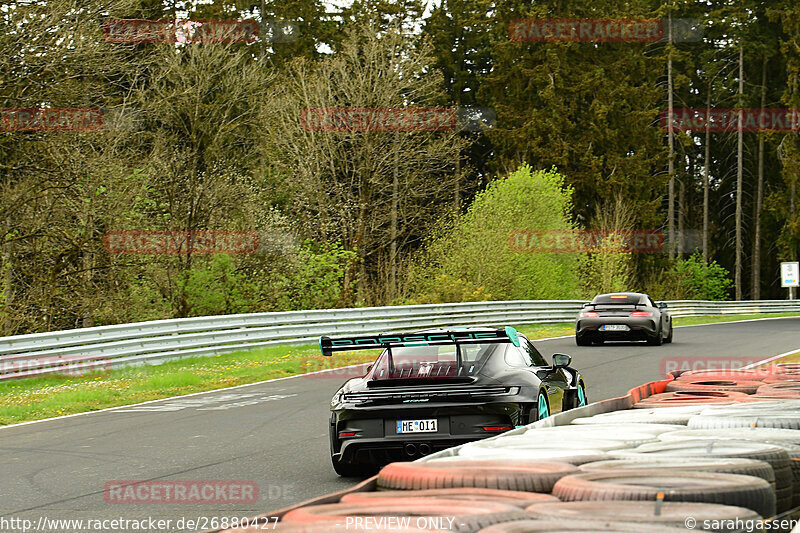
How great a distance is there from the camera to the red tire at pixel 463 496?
4.73m

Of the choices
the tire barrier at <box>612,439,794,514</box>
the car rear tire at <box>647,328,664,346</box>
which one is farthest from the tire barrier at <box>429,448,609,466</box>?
the car rear tire at <box>647,328,664,346</box>

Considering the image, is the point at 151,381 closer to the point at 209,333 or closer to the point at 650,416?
the point at 209,333

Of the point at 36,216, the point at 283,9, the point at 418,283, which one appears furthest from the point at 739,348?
the point at 283,9

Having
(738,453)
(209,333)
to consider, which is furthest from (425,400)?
(209,333)

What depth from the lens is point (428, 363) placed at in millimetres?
9617

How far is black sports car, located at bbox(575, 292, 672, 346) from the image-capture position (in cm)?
2605

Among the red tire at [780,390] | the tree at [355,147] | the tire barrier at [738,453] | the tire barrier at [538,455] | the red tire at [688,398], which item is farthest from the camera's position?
the tree at [355,147]

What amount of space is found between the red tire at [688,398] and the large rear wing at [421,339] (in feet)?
5.21

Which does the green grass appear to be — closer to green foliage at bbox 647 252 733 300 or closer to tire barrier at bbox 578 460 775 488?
tire barrier at bbox 578 460 775 488

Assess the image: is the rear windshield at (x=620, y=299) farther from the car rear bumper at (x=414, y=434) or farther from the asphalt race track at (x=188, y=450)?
the car rear bumper at (x=414, y=434)

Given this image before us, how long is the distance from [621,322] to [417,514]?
2238 centimetres

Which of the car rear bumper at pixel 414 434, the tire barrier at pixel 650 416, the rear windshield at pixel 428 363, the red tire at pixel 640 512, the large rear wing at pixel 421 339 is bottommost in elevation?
the car rear bumper at pixel 414 434

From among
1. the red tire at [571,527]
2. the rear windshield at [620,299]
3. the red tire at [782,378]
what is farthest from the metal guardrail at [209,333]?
the red tire at [571,527]

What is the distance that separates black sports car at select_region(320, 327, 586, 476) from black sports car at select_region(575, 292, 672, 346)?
16706 mm
